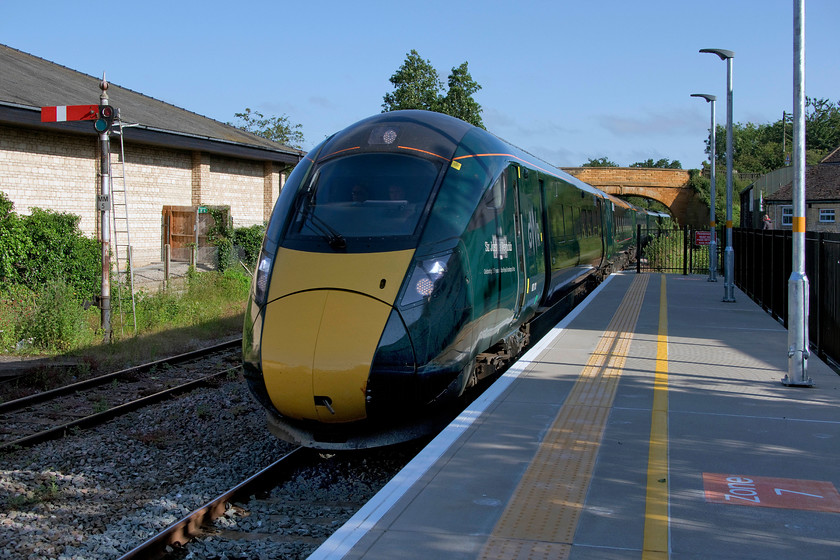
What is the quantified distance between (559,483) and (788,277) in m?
10.2

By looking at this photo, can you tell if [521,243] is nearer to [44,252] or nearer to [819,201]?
[44,252]

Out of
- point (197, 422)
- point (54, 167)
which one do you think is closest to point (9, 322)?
point (197, 422)

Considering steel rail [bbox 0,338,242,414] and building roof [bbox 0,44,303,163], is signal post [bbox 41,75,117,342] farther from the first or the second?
building roof [bbox 0,44,303,163]

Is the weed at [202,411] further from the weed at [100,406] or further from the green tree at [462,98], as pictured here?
the green tree at [462,98]

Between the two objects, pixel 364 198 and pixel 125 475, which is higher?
pixel 364 198

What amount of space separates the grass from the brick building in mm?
4101

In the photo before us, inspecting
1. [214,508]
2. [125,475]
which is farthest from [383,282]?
[125,475]

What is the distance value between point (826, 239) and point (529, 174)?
4183mm

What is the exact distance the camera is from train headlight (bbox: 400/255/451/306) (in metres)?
6.52

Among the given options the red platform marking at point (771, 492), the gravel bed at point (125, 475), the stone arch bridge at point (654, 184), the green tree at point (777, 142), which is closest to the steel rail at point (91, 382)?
the gravel bed at point (125, 475)

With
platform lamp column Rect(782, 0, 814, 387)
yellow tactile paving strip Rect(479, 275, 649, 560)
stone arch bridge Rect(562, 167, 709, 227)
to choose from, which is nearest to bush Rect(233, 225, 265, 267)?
yellow tactile paving strip Rect(479, 275, 649, 560)

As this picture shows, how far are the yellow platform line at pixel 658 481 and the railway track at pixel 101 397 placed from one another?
20.9ft

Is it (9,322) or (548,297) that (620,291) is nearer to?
(548,297)

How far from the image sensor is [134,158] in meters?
23.4
